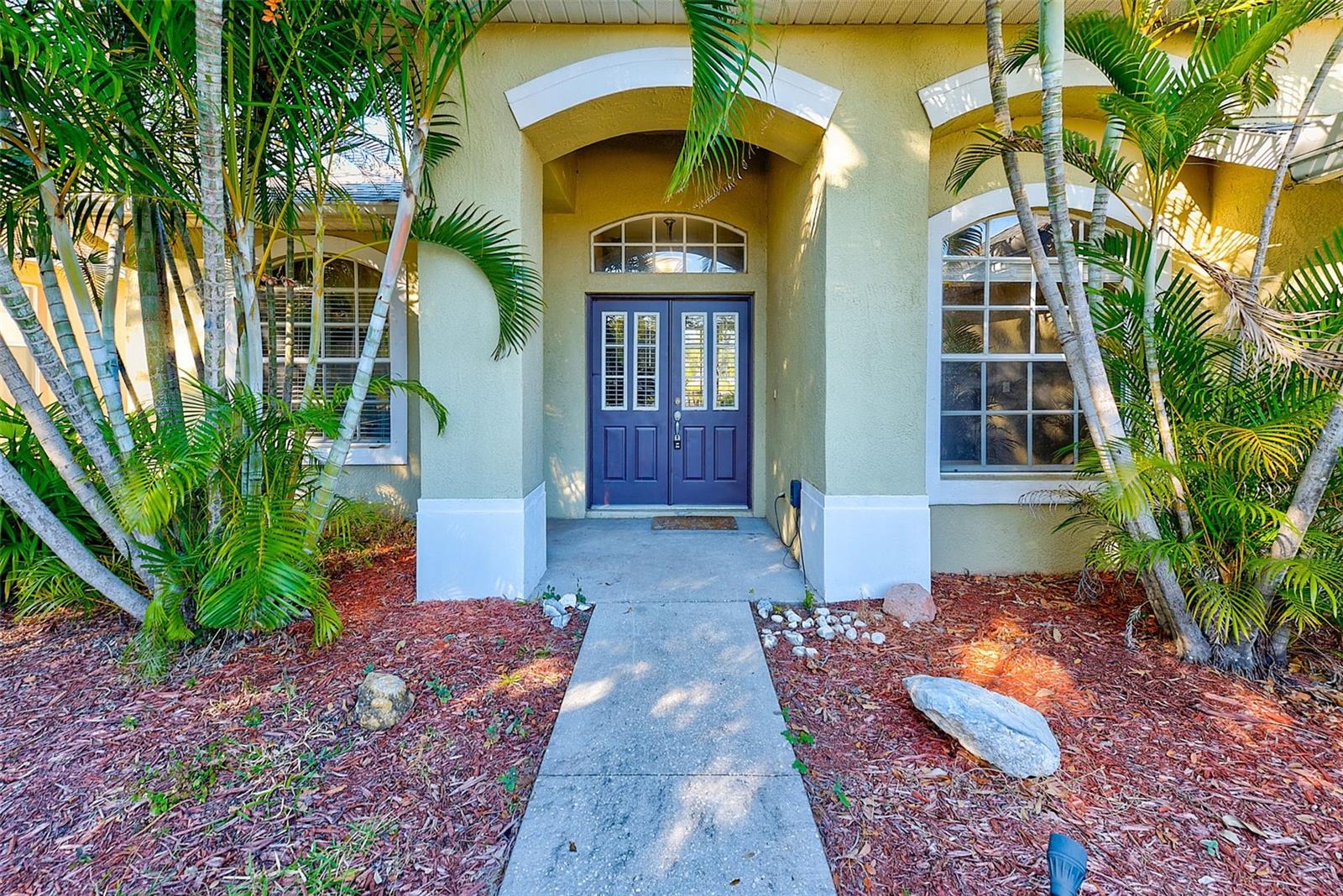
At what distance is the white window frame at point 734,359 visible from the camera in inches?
222

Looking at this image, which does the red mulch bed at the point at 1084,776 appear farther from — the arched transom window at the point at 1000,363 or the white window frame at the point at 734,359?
the white window frame at the point at 734,359

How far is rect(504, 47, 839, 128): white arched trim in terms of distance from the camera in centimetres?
347

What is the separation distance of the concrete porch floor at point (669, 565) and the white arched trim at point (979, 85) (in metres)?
3.01

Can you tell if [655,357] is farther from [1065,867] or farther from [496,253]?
[1065,867]

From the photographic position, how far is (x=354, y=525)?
4.75 metres

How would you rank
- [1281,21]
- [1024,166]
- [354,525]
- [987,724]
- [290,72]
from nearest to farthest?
[987,724] < [1281,21] < [290,72] < [1024,166] < [354,525]

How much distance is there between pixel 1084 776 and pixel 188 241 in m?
4.76

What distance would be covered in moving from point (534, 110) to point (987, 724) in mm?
3842

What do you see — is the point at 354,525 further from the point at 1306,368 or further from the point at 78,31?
the point at 1306,368

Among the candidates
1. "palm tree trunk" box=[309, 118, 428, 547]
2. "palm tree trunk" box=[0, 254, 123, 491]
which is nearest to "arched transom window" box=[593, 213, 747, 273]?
"palm tree trunk" box=[309, 118, 428, 547]

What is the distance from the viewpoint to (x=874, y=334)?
362 cm

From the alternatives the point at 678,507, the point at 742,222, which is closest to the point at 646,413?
the point at 678,507

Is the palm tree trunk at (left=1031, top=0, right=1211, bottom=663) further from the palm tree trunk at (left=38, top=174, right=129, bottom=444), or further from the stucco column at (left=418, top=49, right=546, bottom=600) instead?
the palm tree trunk at (left=38, top=174, right=129, bottom=444)

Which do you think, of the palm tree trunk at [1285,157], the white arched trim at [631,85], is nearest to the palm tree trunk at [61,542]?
the white arched trim at [631,85]
